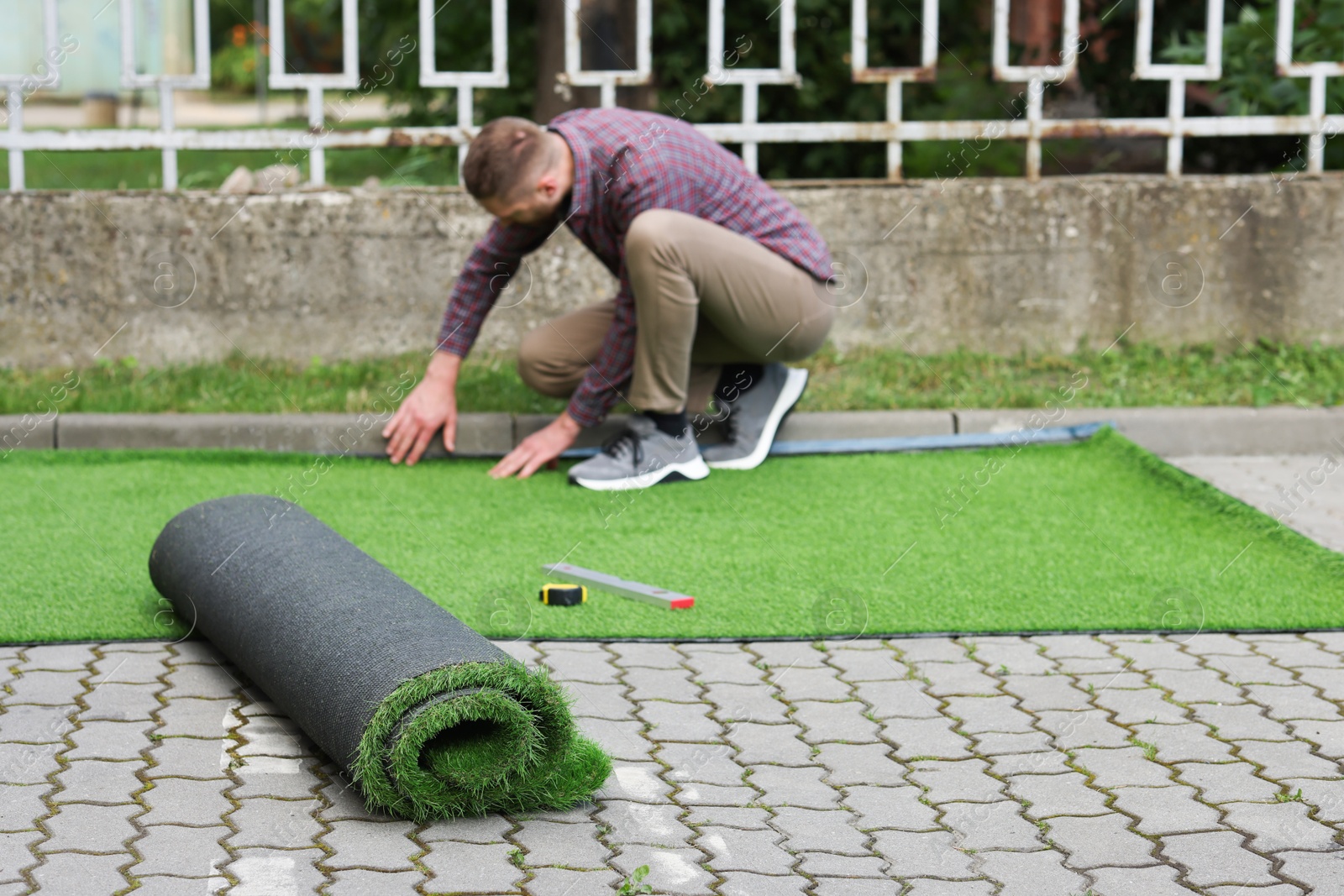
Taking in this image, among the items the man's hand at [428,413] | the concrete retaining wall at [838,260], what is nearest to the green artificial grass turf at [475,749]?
the man's hand at [428,413]

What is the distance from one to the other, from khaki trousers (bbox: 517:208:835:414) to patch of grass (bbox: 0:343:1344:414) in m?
0.41

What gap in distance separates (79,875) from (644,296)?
109 inches

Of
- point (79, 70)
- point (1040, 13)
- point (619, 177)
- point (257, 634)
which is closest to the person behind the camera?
point (257, 634)

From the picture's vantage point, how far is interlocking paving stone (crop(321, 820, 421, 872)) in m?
2.26

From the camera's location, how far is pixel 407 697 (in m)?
2.37

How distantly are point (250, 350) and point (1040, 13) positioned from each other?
821cm

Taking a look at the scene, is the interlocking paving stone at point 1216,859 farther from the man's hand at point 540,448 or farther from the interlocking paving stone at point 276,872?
the man's hand at point 540,448

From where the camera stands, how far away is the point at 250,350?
6.03 m

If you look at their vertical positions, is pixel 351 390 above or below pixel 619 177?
below

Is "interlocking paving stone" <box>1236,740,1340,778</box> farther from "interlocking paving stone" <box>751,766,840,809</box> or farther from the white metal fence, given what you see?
the white metal fence

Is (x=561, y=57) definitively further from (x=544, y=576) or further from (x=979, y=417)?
(x=544, y=576)

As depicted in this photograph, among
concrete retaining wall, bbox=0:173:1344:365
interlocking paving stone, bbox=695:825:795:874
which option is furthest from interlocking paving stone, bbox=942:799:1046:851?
concrete retaining wall, bbox=0:173:1344:365

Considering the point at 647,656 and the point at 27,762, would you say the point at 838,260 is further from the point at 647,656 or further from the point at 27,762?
the point at 27,762

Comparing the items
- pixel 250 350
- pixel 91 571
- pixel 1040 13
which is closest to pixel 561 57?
pixel 250 350
